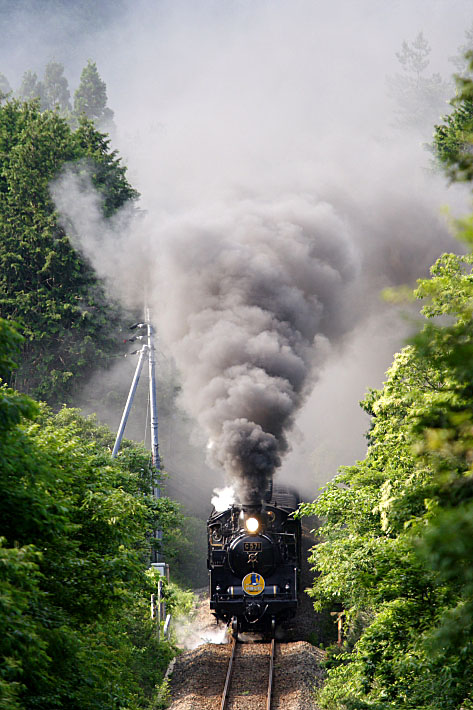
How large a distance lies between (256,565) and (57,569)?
23.7 ft

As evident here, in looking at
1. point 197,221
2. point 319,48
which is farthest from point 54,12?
point 197,221

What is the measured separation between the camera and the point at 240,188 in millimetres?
30594

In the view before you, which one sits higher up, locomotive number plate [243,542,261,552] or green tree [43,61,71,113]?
green tree [43,61,71,113]

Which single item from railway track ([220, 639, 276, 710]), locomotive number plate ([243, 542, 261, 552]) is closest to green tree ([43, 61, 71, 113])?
locomotive number plate ([243, 542, 261, 552])

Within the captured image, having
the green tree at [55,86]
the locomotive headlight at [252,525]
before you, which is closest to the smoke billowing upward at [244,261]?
the locomotive headlight at [252,525]

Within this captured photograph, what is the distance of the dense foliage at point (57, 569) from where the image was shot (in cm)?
571

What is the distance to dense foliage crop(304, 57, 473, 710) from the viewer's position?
12.8 feet

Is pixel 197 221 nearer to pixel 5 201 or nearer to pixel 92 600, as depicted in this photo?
pixel 5 201

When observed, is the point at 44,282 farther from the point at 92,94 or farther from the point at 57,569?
the point at 92,94

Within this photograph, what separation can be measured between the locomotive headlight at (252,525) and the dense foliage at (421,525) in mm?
2103

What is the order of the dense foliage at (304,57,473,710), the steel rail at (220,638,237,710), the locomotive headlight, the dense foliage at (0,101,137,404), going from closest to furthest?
the dense foliage at (304,57,473,710)
the steel rail at (220,638,237,710)
the locomotive headlight
the dense foliage at (0,101,137,404)

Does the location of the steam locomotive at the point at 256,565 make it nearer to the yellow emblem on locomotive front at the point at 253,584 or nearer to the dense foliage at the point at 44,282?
the yellow emblem on locomotive front at the point at 253,584

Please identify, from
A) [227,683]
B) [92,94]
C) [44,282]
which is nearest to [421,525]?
[227,683]

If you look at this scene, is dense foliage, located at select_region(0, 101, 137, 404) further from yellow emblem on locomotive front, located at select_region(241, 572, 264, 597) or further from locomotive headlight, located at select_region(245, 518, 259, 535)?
yellow emblem on locomotive front, located at select_region(241, 572, 264, 597)
